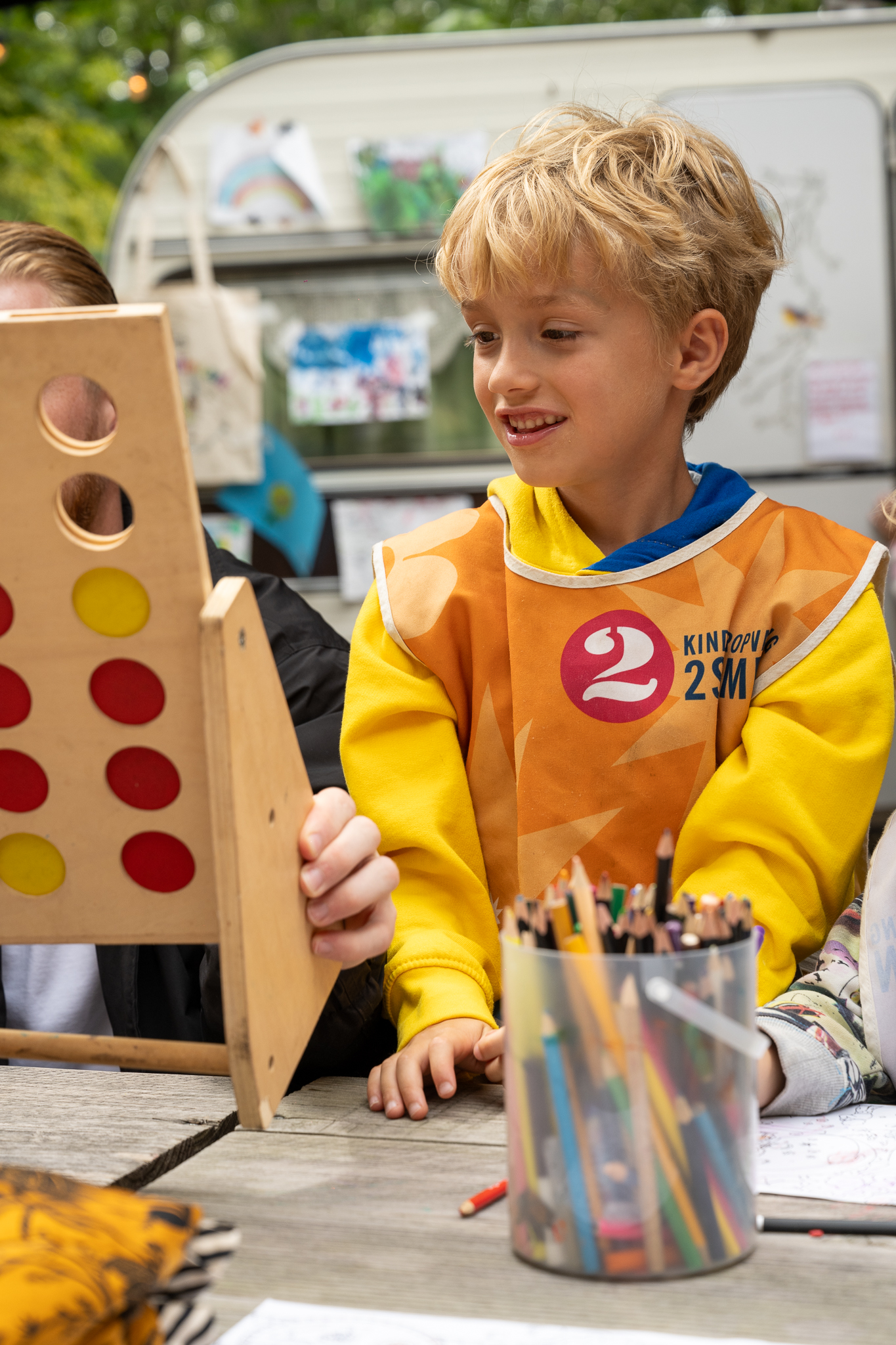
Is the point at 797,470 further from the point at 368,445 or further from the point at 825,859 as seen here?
the point at 825,859

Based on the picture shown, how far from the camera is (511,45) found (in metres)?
4.37

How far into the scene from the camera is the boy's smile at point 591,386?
129cm

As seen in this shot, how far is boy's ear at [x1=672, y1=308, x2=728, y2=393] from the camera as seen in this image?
4.55 ft

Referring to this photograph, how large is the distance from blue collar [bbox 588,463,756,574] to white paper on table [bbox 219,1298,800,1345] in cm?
80

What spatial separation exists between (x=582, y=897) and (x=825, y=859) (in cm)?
58

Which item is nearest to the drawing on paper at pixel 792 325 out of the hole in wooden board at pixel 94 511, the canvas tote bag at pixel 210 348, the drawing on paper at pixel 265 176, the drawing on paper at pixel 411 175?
the drawing on paper at pixel 411 175

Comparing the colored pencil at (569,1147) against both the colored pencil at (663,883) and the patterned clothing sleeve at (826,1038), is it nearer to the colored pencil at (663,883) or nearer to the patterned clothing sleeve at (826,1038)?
the colored pencil at (663,883)

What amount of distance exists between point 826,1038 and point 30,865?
640 mm

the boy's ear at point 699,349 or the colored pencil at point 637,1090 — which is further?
the boy's ear at point 699,349

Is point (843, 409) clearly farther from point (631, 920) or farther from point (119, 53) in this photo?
point (119, 53)

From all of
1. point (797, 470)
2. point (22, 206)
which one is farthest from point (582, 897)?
point (22, 206)

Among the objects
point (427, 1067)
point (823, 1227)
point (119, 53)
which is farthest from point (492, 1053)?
point (119, 53)

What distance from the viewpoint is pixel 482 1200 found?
0.86 metres

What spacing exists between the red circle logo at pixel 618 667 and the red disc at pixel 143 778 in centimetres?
60
